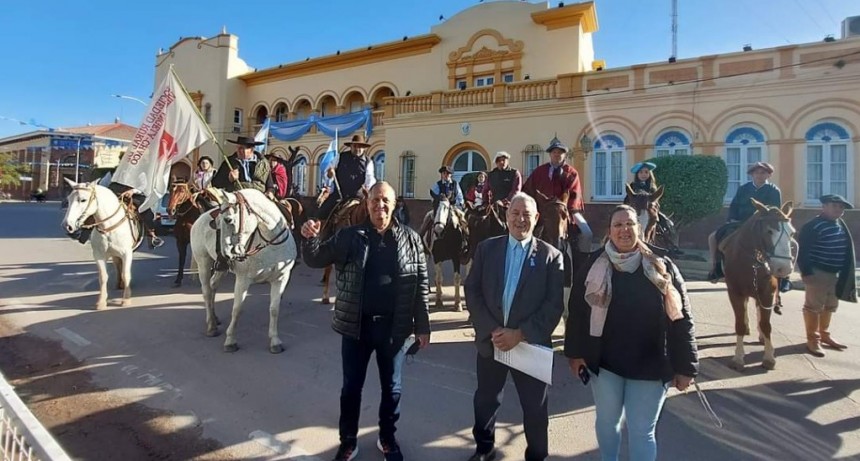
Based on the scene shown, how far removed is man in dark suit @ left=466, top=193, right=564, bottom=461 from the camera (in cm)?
296

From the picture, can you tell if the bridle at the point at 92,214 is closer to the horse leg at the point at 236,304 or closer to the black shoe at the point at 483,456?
the horse leg at the point at 236,304

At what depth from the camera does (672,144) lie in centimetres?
1525

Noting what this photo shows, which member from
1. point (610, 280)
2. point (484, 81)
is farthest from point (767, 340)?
point (484, 81)

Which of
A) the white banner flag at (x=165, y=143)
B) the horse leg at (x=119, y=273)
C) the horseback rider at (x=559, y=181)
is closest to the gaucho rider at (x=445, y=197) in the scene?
→ the horseback rider at (x=559, y=181)

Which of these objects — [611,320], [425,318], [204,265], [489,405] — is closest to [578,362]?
[611,320]

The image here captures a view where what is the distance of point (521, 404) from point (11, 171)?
260ft

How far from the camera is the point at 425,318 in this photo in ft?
10.9

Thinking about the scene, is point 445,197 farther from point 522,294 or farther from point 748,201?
point 522,294

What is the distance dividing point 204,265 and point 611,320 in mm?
5634

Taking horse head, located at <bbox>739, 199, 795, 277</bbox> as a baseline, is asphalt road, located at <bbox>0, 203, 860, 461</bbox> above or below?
below

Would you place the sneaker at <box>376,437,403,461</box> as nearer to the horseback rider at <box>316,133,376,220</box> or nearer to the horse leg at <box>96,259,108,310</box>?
the horseback rider at <box>316,133,376,220</box>

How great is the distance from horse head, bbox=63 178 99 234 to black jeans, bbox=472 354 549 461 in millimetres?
6980

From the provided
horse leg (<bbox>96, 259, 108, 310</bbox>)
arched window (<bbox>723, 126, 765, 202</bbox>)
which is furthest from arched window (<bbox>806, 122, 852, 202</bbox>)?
horse leg (<bbox>96, 259, 108, 310</bbox>)

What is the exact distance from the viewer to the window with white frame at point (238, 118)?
28203 mm
